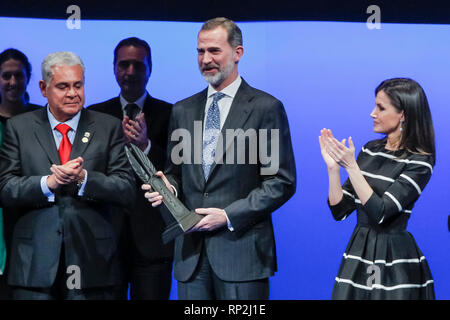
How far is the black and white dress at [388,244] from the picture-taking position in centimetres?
369

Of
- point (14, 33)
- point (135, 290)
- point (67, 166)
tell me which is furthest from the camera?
point (14, 33)

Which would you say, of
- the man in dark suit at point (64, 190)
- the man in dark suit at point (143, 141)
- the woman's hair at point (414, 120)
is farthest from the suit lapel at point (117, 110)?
the woman's hair at point (414, 120)

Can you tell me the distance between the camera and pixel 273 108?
3.79 metres

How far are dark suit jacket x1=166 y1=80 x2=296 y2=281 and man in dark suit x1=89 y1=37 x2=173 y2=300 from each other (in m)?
0.63

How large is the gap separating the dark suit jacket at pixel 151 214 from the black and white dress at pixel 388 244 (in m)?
1.18

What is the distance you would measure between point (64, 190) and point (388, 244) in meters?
1.70

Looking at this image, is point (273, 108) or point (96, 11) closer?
point (273, 108)

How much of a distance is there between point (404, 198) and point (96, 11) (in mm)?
2599

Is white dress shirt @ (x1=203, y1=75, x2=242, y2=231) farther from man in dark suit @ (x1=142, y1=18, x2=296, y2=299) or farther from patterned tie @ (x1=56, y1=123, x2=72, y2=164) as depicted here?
patterned tie @ (x1=56, y1=123, x2=72, y2=164)

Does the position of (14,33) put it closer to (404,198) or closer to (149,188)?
(149,188)

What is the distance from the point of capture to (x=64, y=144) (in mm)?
3922

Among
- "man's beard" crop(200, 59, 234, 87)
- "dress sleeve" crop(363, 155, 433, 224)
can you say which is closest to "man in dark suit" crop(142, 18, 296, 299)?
"man's beard" crop(200, 59, 234, 87)

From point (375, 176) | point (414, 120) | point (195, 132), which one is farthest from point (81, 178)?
point (414, 120)

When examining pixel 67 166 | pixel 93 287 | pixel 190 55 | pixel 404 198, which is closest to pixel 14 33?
pixel 190 55
